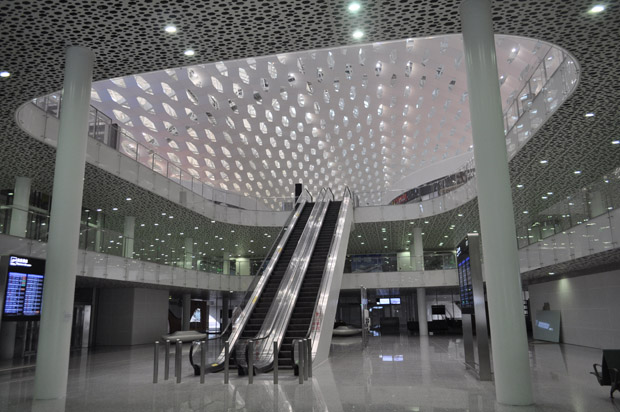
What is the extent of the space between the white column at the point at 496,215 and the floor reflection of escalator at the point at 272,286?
8253 millimetres

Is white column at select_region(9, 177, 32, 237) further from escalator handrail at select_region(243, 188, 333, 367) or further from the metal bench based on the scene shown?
the metal bench

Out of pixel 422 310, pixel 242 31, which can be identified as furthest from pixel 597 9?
pixel 422 310

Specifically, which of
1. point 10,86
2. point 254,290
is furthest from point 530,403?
point 10,86

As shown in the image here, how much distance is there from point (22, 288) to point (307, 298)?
8287 mm

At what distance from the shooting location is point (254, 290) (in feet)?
53.2

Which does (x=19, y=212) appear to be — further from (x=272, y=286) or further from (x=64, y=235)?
(x=272, y=286)

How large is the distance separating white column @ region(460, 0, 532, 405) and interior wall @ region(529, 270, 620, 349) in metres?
12.4

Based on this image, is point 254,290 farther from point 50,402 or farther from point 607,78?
point 607,78

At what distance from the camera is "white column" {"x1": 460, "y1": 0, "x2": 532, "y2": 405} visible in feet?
23.7

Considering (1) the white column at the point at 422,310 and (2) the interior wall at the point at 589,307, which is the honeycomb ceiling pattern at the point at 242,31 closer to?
(2) the interior wall at the point at 589,307

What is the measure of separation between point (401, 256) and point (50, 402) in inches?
942

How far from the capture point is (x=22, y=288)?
37.8ft

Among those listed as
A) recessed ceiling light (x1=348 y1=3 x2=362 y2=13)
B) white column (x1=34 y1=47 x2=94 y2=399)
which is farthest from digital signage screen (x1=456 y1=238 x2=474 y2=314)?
white column (x1=34 y1=47 x2=94 y2=399)

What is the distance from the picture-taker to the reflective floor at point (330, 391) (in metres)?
7.54
